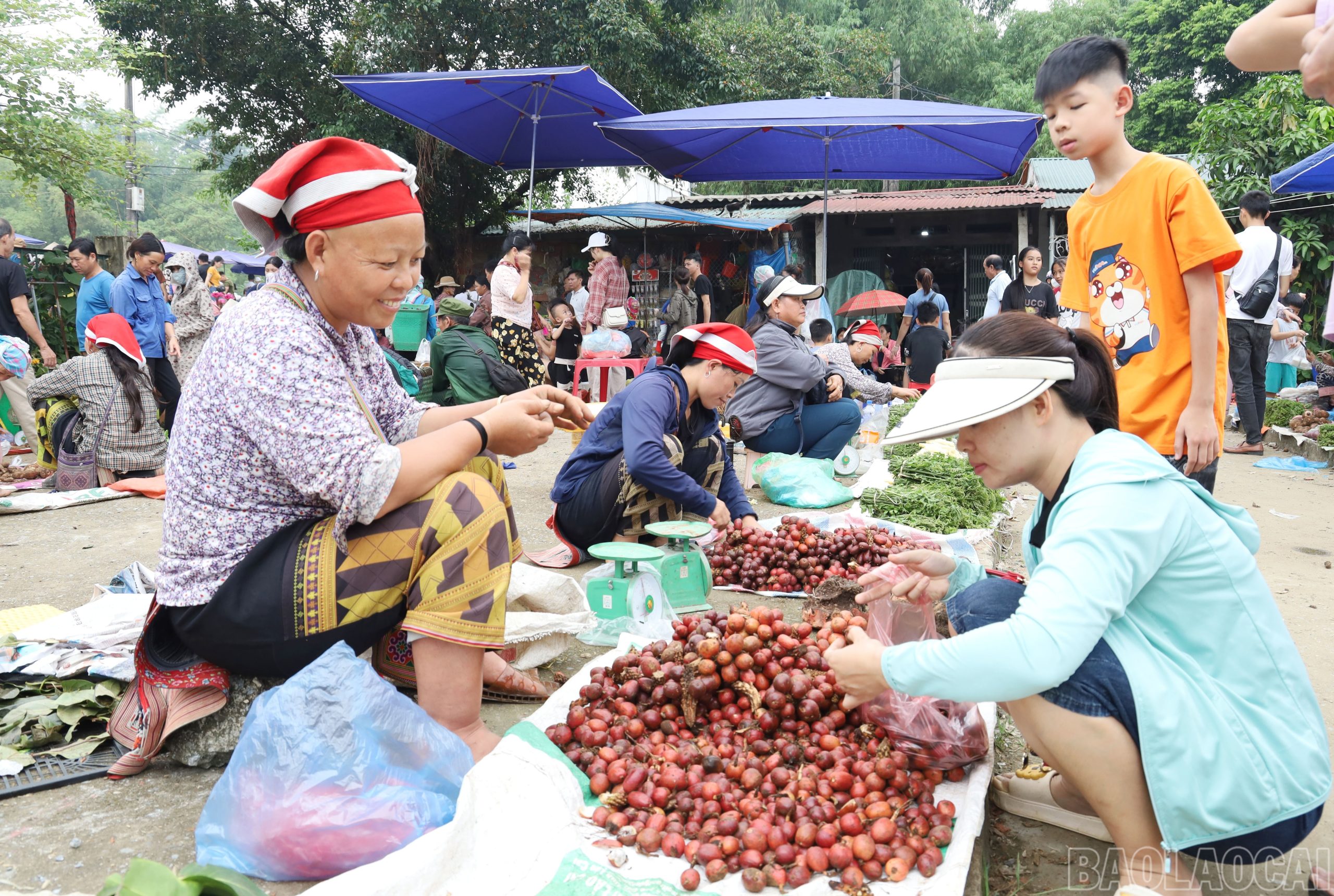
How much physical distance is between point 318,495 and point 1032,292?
7.43m

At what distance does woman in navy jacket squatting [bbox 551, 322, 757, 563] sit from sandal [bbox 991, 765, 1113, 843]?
1789 millimetres

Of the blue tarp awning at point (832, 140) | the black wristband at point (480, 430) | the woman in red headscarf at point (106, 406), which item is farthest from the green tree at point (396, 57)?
the black wristband at point (480, 430)

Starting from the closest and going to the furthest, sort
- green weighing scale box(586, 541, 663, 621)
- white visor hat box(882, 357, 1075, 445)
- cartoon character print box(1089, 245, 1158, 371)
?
white visor hat box(882, 357, 1075, 445) < cartoon character print box(1089, 245, 1158, 371) < green weighing scale box(586, 541, 663, 621)

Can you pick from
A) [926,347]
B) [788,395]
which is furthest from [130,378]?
[926,347]

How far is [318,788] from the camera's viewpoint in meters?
1.66

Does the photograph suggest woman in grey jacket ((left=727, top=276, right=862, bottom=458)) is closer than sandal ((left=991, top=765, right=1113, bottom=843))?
No

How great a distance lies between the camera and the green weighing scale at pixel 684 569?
10.4 ft

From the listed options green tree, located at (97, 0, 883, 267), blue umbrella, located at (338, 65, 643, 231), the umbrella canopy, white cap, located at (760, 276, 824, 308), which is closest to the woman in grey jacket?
white cap, located at (760, 276, 824, 308)

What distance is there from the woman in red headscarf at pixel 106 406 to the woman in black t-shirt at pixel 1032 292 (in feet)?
22.7

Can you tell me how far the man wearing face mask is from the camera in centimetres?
719

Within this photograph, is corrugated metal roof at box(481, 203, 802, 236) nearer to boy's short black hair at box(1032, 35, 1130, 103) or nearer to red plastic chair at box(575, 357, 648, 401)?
red plastic chair at box(575, 357, 648, 401)

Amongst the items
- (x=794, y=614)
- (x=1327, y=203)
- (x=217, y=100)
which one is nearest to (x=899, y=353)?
(x=1327, y=203)

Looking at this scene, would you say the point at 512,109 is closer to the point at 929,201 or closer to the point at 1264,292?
the point at 1264,292

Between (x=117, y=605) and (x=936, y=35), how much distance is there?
2701cm
